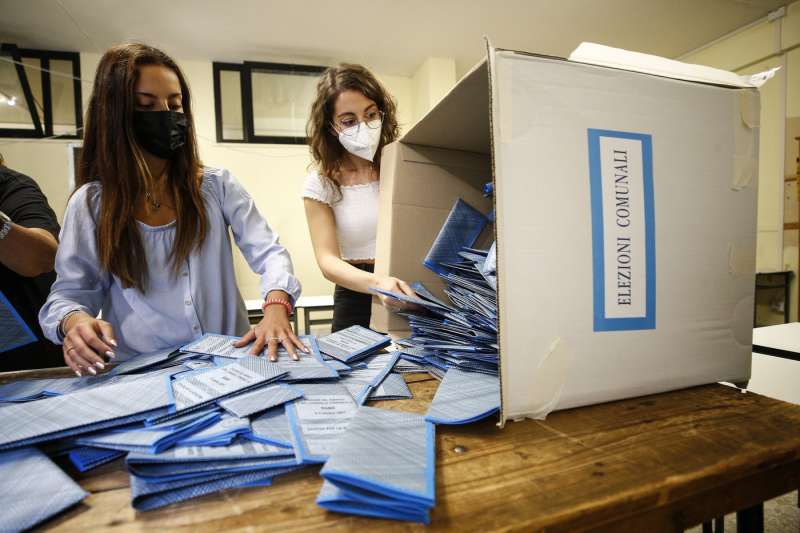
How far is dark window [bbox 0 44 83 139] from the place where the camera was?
3.55 m

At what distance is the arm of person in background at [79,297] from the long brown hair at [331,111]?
0.62m

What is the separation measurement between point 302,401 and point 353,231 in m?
0.83

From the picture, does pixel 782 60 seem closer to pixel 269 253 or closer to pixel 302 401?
pixel 269 253

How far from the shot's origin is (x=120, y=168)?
3.30 feet

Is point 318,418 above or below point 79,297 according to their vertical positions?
below

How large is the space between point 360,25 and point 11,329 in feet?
11.8

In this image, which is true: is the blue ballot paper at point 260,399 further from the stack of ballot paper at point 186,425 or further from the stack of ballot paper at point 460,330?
the stack of ballot paper at point 460,330

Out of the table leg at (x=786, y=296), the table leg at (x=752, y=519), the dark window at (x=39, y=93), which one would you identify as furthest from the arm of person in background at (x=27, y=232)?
the table leg at (x=786, y=296)

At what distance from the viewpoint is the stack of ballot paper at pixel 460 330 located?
52cm

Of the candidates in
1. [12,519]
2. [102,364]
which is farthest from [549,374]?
[102,364]

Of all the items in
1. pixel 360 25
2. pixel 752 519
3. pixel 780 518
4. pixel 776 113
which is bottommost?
pixel 780 518

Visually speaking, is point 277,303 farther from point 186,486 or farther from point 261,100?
point 261,100

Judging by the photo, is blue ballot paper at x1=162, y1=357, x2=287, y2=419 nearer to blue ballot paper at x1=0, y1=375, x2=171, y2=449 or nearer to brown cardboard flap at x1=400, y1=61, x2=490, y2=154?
blue ballot paper at x1=0, y1=375, x2=171, y2=449

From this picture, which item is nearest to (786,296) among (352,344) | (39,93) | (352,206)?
(352,206)
